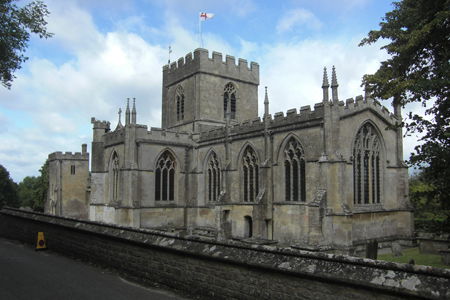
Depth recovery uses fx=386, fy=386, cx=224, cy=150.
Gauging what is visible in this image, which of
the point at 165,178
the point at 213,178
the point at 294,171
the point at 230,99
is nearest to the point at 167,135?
the point at 165,178

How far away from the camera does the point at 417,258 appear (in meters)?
18.4

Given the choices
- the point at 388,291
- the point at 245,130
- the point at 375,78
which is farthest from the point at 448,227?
the point at 245,130

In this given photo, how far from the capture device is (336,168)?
738 inches

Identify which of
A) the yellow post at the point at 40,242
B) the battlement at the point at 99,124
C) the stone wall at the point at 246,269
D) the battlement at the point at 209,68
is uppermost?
the battlement at the point at 209,68

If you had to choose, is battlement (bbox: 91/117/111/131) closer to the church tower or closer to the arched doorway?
the church tower

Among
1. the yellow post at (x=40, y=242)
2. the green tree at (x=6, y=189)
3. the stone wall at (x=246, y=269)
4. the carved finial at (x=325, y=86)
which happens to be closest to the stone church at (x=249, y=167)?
the carved finial at (x=325, y=86)

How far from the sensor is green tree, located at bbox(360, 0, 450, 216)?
10.2m

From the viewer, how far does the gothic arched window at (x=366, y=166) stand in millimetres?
20672

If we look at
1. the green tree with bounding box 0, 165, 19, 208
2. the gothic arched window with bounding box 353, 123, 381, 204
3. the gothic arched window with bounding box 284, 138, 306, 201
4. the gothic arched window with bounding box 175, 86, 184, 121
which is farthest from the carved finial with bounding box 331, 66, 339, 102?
the green tree with bounding box 0, 165, 19, 208

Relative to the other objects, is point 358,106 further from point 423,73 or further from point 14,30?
point 14,30

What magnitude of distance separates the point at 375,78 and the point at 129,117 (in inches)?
728

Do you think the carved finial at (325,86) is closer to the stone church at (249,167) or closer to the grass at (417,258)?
the stone church at (249,167)

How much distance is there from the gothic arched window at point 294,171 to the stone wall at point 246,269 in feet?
42.4

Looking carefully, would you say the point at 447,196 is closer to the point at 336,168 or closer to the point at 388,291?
the point at 388,291
